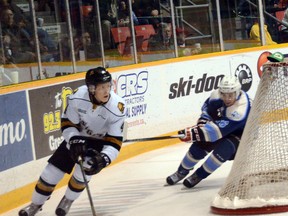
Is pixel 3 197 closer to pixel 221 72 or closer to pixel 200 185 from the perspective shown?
pixel 200 185

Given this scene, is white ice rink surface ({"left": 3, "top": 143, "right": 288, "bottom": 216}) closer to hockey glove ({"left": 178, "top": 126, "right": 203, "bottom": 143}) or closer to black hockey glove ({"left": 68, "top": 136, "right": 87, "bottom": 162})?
hockey glove ({"left": 178, "top": 126, "right": 203, "bottom": 143})

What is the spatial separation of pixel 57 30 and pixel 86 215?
2694 mm

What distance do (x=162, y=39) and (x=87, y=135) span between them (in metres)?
4.49

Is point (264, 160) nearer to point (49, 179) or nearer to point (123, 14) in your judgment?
point (49, 179)

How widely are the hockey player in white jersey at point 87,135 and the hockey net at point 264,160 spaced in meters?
0.85

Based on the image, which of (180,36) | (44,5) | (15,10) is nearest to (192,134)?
(15,10)

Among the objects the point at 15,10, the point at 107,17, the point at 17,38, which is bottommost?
the point at 17,38

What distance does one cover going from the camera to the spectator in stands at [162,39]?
10438mm

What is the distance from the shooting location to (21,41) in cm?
815

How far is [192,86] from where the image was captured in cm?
1055

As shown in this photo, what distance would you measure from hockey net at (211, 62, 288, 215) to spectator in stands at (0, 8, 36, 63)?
2570 mm

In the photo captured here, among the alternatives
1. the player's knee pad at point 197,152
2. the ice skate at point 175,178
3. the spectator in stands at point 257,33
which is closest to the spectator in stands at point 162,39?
the spectator in stands at point 257,33

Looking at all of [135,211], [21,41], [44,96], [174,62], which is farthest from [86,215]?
[174,62]

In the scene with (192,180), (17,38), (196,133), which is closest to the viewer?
(196,133)
